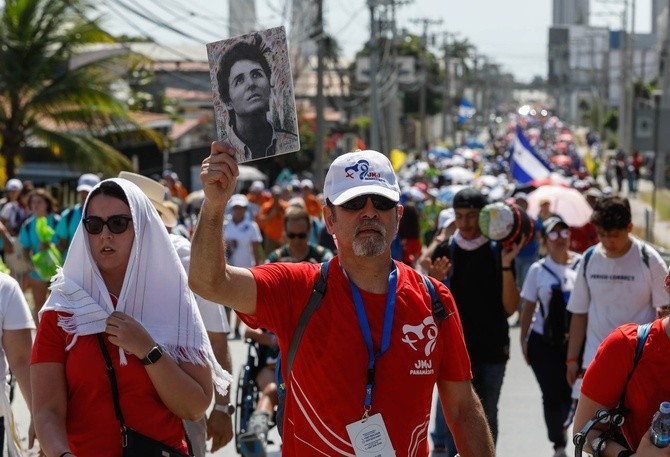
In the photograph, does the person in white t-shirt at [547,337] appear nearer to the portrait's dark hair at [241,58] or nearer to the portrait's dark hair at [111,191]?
the portrait's dark hair at [111,191]

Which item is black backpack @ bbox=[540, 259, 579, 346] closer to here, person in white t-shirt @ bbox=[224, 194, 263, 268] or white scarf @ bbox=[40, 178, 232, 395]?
white scarf @ bbox=[40, 178, 232, 395]

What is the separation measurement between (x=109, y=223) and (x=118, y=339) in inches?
18.2

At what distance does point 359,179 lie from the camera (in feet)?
13.7

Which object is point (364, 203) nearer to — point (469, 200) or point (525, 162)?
point (469, 200)

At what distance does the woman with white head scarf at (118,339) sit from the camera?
4.47 m

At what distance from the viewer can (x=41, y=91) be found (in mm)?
23922

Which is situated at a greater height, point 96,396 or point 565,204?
point 96,396

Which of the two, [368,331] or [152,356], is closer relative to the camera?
[368,331]

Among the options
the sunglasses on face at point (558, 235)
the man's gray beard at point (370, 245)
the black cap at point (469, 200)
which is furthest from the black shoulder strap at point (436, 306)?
the sunglasses on face at point (558, 235)

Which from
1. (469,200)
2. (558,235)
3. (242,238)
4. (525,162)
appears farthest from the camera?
(525,162)

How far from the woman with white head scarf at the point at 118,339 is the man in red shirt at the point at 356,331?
1.71ft

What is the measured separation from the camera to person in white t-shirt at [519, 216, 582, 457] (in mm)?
8531

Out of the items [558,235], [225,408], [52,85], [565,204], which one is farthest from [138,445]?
[52,85]

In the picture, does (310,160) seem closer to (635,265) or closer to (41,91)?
(41,91)
